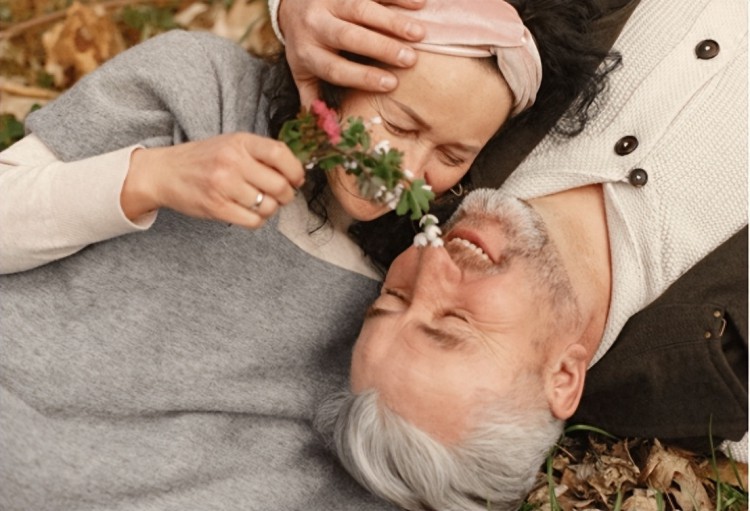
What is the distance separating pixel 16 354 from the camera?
256 centimetres

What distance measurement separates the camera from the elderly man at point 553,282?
2.45m

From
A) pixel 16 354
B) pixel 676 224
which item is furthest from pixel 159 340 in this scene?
pixel 676 224

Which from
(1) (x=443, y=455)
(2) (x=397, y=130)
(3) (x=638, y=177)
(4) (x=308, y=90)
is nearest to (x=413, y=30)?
(2) (x=397, y=130)

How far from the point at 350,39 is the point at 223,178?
600mm

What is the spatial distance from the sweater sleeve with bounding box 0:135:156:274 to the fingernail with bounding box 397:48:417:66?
0.79m

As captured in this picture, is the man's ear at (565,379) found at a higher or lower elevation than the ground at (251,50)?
higher

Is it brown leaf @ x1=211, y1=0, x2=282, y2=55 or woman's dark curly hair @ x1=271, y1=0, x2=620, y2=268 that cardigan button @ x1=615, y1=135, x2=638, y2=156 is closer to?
woman's dark curly hair @ x1=271, y1=0, x2=620, y2=268

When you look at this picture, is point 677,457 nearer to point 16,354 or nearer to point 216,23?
point 16,354

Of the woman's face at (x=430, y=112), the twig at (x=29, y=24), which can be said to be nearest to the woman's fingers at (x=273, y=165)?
the woman's face at (x=430, y=112)

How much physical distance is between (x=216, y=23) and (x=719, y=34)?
2458mm

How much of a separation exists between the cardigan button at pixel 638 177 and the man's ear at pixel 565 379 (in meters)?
0.59

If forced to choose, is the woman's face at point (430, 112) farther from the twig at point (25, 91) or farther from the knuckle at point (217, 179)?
the twig at point (25, 91)

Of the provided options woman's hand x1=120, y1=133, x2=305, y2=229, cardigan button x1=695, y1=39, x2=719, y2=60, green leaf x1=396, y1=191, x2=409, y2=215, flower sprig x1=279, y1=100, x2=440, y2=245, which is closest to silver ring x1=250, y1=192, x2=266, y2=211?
woman's hand x1=120, y1=133, x2=305, y2=229

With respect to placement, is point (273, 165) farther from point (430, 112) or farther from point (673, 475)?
point (673, 475)
